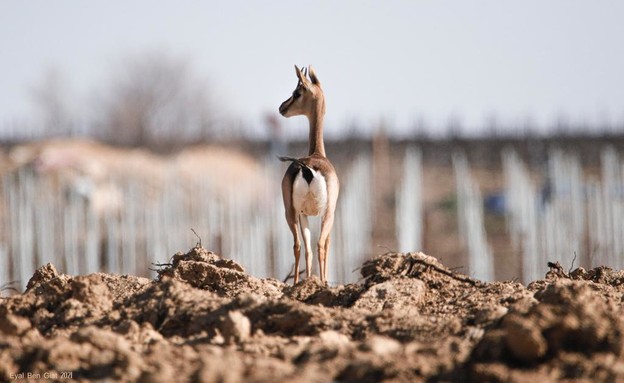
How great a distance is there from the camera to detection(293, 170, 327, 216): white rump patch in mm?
9227

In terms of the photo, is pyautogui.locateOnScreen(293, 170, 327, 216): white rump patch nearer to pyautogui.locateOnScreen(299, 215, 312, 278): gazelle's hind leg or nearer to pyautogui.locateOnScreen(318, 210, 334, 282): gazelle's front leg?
pyautogui.locateOnScreen(318, 210, 334, 282): gazelle's front leg

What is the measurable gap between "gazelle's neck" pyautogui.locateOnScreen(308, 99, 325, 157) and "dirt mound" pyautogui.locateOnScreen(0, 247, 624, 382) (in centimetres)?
218

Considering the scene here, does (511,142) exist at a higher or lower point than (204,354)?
higher

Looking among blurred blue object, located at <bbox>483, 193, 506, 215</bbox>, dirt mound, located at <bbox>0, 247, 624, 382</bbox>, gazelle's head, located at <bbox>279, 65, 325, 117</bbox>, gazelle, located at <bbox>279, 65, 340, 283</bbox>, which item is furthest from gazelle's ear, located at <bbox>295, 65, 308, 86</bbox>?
blurred blue object, located at <bbox>483, 193, 506, 215</bbox>

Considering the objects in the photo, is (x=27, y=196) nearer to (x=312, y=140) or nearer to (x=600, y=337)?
(x=312, y=140)

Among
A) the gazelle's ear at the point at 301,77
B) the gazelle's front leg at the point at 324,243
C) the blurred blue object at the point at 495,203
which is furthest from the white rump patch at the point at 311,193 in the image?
the blurred blue object at the point at 495,203

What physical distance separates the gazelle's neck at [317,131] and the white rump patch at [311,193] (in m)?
0.67

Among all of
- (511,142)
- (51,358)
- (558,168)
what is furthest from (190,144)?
(51,358)

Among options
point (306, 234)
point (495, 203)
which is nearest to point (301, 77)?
point (306, 234)

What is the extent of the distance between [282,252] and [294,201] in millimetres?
14183

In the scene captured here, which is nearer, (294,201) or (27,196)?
(294,201)

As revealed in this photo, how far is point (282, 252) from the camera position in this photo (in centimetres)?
2344

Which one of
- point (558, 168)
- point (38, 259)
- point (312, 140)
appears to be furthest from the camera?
point (558, 168)

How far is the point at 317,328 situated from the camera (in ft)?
19.0
